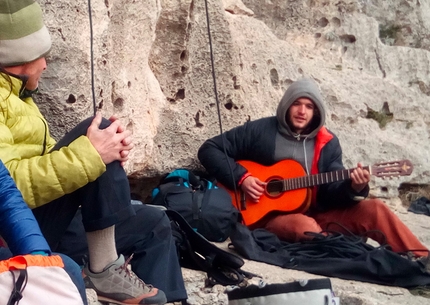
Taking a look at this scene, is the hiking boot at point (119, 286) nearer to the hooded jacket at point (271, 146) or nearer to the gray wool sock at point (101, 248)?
the gray wool sock at point (101, 248)

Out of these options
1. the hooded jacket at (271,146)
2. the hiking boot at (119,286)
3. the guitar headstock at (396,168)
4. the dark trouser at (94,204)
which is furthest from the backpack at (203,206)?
the dark trouser at (94,204)

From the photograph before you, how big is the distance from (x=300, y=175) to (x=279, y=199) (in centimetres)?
20

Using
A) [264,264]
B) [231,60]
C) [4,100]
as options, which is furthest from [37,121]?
[231,60]

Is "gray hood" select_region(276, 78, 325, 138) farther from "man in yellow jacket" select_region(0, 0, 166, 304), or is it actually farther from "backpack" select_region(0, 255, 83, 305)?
"backpack" select_region(0, 255, 83, 305)

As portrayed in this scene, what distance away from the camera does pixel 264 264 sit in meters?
4.15

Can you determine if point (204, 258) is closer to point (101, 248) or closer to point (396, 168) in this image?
point (101, 248)

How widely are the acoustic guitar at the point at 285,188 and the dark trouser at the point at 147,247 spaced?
4.95 feet

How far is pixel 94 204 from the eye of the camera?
2.70 m

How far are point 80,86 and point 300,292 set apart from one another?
1606mm

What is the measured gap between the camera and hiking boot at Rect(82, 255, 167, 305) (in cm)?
285

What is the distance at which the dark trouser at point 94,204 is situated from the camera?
106 inches

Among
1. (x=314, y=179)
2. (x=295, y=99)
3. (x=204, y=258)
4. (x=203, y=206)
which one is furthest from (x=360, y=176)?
(x=204, y=258)

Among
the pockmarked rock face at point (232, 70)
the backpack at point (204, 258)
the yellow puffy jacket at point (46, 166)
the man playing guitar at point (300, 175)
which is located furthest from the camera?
the man playing guitar at point (300, 175)

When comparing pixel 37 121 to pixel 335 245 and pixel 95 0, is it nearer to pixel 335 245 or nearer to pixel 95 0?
pixel 95 0
